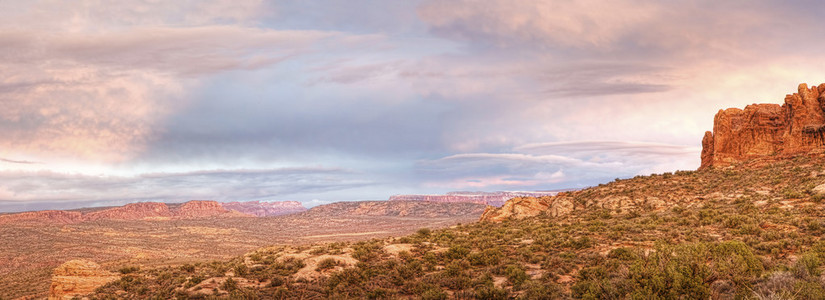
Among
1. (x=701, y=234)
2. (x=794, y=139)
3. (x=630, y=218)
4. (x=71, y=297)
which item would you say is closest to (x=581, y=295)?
(x=701, y=234)

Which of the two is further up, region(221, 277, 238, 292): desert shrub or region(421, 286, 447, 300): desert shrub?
region(221, 277, 238, 292): desert shrub

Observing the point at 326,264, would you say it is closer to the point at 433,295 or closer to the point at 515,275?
the point at 433,295

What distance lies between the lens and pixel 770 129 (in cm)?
5378

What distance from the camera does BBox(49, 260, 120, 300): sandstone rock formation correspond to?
27062 millimetres

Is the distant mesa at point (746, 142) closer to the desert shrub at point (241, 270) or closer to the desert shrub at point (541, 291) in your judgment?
the desert shrub at point (541, 291)

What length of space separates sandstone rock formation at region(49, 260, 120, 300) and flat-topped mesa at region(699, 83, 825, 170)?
66.2m

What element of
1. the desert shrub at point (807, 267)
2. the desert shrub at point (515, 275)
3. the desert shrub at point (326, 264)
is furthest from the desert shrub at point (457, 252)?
the desert shrub at point (807, 267)

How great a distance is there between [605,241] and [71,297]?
33.0 m

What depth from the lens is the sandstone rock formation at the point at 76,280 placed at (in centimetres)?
2706

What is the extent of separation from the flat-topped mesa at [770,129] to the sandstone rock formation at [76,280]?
217ft

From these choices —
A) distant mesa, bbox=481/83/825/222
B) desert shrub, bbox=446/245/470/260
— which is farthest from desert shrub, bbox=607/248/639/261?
distant mesa, bbox=481/83/825/222

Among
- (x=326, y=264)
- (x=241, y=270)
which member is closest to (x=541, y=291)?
(x=326, y=264)

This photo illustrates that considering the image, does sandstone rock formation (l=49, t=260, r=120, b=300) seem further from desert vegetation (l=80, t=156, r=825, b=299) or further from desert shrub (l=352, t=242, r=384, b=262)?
desert shrub (l=352, t=242, r=384, b=262)

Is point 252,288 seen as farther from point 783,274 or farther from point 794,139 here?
point 794,139
